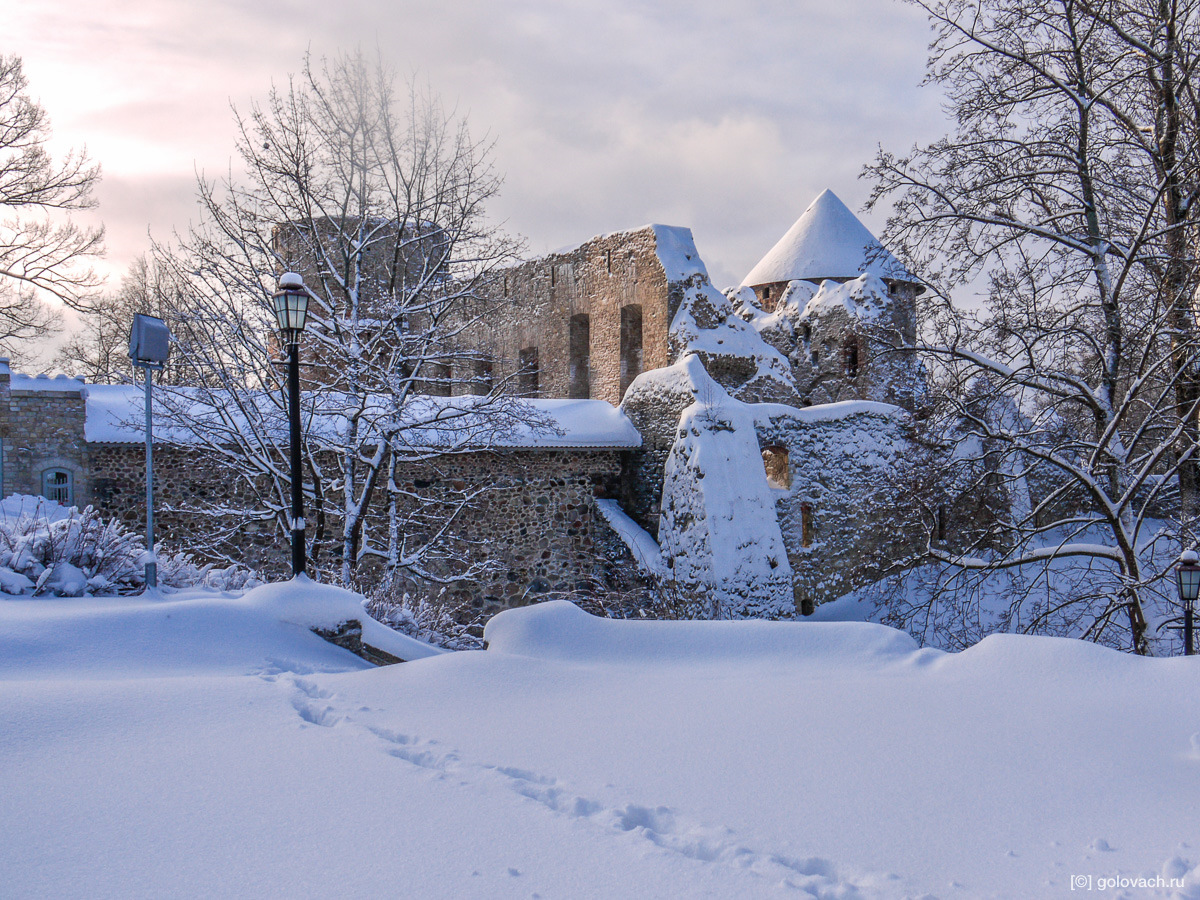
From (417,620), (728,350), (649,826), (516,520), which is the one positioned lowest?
(417,620)

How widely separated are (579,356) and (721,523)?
29.4 ft

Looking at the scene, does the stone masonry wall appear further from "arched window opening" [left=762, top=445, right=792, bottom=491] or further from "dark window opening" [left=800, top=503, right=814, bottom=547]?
"dark window opening" [left=800, top=503, right=814, bottom=547]

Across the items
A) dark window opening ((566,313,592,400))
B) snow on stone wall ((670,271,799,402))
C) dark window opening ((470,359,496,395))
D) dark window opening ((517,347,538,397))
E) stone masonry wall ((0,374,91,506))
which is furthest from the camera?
dark window opening ((470,359,496,395))

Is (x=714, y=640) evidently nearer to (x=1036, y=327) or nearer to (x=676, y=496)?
(x=1036, y=327)

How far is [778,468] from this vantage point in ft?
46.3

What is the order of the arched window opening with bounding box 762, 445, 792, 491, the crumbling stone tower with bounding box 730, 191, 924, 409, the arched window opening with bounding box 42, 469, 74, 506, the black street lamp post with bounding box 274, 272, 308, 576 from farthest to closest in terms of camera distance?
the crumbling stone tower with bounding box 730, 191, 924, 409, the arched window opening with bounding box 762, 445, 792, 491, the arched window opening with bounding box 42, 469, 74, 506, the black street lamp post with bounding box 274, 272, 308, 576

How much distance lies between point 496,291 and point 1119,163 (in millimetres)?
15054

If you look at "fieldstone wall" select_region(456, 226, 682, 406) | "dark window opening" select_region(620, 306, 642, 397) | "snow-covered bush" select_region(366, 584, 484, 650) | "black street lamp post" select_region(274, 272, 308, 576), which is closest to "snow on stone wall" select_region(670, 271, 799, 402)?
"fieldstone wall" select_region(456, 226, 682, 406)

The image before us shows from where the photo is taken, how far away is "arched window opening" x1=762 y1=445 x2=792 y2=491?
536 inches

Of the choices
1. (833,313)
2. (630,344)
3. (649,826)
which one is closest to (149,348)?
(649,826)

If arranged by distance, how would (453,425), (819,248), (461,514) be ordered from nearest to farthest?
(453,425) → (461,514) → (819,248)

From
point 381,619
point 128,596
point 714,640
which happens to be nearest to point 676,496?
point 381,619

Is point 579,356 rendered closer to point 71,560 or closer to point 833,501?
point 833,501

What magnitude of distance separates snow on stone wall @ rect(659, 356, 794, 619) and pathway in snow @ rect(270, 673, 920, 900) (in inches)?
293
